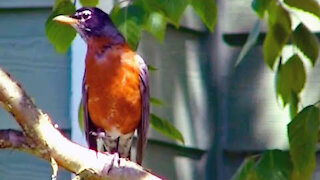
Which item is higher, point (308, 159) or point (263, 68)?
point (308, 159)

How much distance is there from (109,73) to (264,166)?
847 mm

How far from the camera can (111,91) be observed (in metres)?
3.38

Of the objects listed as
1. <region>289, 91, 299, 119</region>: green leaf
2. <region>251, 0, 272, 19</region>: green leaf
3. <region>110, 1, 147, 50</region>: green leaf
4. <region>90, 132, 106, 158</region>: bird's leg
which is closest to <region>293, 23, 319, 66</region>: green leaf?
<region>289, 91, 299, 119</region>: green leaf

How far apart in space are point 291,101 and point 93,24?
0.81m

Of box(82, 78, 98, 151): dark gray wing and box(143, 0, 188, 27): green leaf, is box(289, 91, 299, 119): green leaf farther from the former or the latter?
box(82, 78, 98, 151): dark gray wing

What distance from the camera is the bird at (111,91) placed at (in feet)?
10.9

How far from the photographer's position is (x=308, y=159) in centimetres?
265

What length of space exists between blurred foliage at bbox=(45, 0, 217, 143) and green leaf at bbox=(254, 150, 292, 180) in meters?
0.39

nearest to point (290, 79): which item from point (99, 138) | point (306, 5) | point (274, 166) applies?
point (306, 5)

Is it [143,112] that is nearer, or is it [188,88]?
[143,112]

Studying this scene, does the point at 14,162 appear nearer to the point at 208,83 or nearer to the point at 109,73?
the point at 109,73

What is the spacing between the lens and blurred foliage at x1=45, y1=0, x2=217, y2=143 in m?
2.62

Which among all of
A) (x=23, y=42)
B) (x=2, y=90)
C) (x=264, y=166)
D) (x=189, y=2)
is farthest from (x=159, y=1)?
(x=23, y=42)

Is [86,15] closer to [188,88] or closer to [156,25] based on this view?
[156,25]
